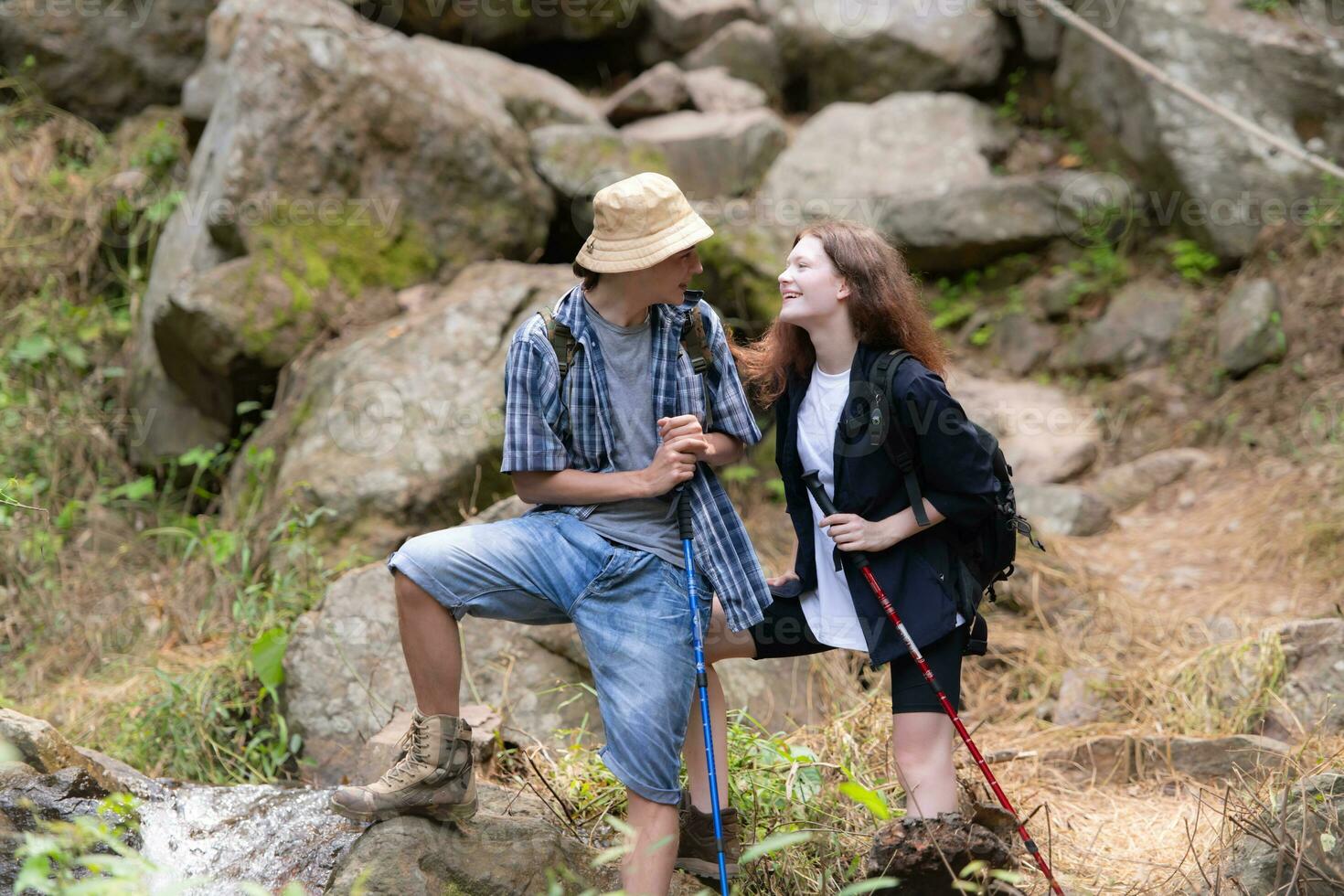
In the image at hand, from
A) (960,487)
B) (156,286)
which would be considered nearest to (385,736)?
(960,487)

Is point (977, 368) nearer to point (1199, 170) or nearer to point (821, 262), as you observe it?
point (1199, 170)

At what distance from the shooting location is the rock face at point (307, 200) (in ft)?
20.3

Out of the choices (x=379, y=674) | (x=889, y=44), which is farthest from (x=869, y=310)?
(x=889, y=44)

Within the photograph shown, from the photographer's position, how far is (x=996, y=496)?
9.80 feet

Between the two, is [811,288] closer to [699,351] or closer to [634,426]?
[699,351]

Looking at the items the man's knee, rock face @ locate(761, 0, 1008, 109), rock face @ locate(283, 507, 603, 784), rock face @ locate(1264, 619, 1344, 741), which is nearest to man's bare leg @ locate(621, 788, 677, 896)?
the man's knee

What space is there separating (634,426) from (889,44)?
6598 mm

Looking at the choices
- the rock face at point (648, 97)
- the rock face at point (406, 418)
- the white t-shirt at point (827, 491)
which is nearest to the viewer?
the white t-shirt at point (827, 491)

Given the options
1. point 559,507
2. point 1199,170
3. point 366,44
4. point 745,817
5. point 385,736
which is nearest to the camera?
point 559,507

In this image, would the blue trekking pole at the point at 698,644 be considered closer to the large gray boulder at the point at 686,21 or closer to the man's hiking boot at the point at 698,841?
the man's hiking boot at the point at 698,841

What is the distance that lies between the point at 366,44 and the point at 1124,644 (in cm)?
496

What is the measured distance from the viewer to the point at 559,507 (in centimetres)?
311

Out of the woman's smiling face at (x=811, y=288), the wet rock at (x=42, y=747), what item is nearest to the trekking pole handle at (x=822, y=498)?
the woman's smiling face at (x=811, y=288)

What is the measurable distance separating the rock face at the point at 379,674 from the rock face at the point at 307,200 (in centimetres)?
212
